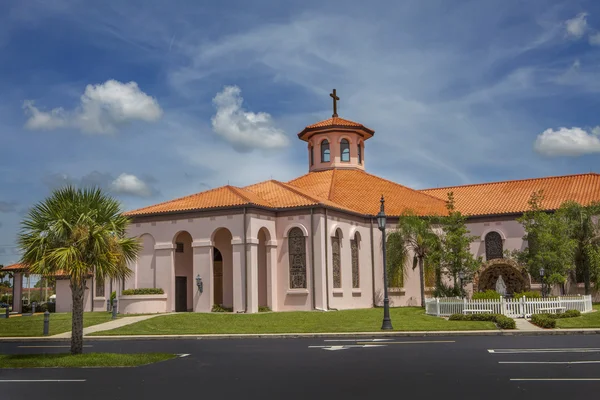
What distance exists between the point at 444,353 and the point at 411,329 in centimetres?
826

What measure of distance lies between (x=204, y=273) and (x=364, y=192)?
551 inches

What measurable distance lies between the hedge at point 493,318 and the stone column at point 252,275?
11.7 m

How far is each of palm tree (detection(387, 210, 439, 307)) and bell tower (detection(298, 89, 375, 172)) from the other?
958cm

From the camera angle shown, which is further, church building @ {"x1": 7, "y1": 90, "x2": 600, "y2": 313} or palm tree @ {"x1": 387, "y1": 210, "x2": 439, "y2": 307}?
palm tree @ {"x1": 387, "y1": 210, "x2": 439, "y2": 307}

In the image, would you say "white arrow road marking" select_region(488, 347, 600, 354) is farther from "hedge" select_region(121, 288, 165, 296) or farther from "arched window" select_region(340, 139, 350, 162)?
"arched window" select_region(340, 139, 350, 162)

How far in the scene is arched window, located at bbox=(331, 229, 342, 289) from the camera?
39.2 m

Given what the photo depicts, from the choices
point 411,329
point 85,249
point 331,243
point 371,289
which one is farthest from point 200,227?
point 85,249

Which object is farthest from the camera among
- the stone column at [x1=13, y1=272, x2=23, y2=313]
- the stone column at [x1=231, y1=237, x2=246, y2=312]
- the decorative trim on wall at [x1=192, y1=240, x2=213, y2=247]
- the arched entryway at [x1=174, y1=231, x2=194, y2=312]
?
the stone column at [x1=13, y1=272, x2=23, y2=313]

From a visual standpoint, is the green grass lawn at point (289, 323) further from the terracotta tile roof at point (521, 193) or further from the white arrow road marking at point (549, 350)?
the terracotta tile roof at point (521, 193)

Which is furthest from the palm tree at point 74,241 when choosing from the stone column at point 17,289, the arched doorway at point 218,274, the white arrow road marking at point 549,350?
the stone column at point 17,289

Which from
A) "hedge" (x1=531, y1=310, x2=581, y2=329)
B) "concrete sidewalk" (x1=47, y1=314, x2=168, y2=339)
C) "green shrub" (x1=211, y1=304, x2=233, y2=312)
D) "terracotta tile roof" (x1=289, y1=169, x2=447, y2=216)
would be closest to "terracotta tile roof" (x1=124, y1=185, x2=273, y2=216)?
"green shrub" (x1=211, y1=304, x2=233, y2=312)

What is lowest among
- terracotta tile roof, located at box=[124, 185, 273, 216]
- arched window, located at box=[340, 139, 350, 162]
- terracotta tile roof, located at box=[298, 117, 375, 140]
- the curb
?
the curb

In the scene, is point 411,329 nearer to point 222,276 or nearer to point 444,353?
point 444,353

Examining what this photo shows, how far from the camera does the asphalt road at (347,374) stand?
11602 millimetres
